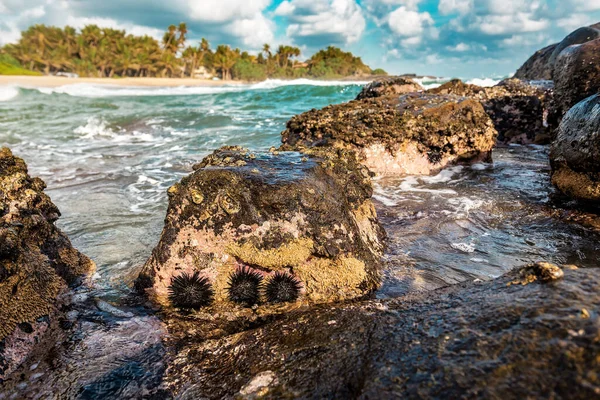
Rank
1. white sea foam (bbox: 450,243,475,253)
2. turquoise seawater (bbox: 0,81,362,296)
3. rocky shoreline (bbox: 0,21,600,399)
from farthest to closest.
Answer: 1. turquoise seawater (bbox: 0,81,362,296)
2. white sea foam (bbox: 450,243,475,253)
3. rocky shoreline (bbox: 0,21,600,399)

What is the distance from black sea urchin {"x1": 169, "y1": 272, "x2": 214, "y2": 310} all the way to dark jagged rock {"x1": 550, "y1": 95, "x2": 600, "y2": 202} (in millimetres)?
4436

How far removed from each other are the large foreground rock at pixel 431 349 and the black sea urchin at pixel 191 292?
441mm

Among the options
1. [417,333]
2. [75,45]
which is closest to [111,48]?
[75,45]

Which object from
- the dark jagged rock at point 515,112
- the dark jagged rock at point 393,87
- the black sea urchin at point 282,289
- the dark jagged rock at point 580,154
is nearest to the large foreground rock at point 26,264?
the black sea urchin at point 282,289

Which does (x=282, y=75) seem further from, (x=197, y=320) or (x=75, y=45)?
(x=197, y=320)

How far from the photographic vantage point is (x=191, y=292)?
2.69m

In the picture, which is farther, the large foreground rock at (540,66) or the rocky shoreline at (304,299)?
the large foreground rock at (540,66)

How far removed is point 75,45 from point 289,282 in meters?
91.1

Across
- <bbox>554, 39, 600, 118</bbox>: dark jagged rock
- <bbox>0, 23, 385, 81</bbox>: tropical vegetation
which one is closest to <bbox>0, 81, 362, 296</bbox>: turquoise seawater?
<bbox>554, 39, 600, 118</bbox>: dark jagged rock

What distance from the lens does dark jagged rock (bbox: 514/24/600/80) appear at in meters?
12.0

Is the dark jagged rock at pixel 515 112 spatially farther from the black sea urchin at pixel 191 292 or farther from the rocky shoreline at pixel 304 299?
the black sea urchin at pixel 191 292

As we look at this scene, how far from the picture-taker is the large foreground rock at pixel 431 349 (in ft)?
4.20

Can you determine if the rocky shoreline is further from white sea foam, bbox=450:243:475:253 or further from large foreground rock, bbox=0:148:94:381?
white sea foam, bbox=450:243:475:253

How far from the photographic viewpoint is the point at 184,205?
2896mm
